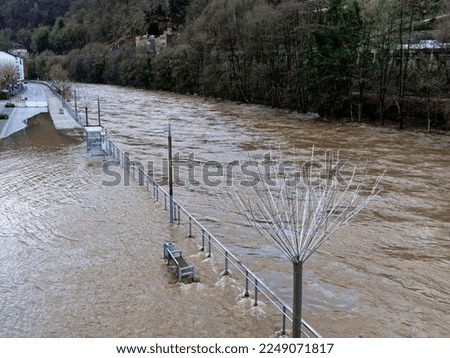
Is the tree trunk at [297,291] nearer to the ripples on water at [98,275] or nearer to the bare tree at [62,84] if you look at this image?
the ripples on water at [98,275]

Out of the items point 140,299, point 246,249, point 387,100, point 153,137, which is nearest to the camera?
point 140,299

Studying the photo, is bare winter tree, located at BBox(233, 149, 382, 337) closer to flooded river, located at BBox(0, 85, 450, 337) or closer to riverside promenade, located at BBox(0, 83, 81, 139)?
flooded river, located at BBox(0, 85, 450, 337)

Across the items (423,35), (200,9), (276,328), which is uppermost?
(200,9)

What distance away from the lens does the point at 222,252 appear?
12.7 meters

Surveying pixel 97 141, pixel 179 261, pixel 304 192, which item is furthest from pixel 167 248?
pixel 97 141

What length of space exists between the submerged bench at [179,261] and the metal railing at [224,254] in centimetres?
86

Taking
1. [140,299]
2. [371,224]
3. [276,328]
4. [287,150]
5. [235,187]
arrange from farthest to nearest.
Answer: [287,150] → [235,187] → [371,224] → [140,299] → [276,328]

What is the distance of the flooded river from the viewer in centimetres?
944

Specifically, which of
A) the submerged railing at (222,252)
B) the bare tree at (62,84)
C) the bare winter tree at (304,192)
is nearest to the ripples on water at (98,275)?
the submerged railing at (222,252)

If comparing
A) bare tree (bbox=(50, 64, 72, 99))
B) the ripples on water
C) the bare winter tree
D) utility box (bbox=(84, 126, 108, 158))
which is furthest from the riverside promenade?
the bare winter tree

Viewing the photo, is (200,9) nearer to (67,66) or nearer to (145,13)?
(145,13)

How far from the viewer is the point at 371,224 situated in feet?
49.4

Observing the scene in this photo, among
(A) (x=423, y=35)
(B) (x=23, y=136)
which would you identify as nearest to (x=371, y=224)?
(B) (x=23, y=136)

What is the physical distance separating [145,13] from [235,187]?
13062 centimetres
